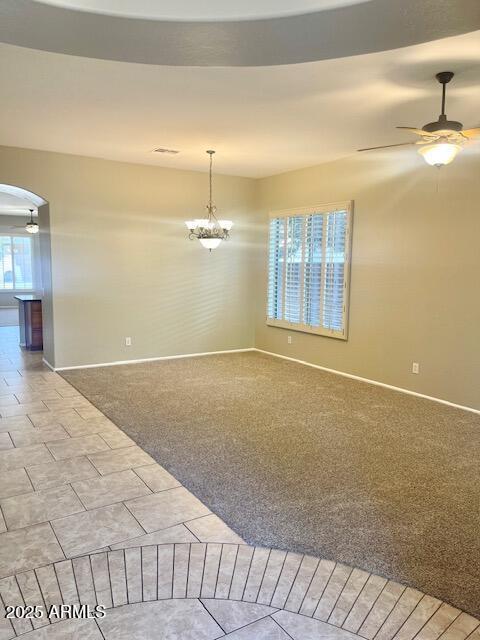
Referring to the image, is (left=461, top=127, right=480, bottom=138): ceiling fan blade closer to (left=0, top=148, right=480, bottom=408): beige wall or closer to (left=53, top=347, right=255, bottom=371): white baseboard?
(left=0, top=148, right=480, bottom=408): beige wall

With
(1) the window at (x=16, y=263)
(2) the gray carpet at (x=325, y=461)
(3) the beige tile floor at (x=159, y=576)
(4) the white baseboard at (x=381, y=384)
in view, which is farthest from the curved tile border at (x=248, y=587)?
(1) the window at (x=16, y=263)

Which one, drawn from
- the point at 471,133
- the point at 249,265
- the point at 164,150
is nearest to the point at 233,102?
the point at 471,133

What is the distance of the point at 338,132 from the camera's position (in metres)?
4.82

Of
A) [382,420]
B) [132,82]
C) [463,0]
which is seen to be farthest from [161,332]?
[463,0]

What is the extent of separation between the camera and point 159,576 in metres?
2.25

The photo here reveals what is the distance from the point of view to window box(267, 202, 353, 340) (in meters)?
6.19

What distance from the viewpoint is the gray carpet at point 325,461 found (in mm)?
2531

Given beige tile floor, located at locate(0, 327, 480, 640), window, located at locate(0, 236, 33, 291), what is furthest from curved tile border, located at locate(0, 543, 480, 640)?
window, located at locate(0, 236, 33, 291)

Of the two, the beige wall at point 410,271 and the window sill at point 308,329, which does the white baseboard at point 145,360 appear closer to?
the window sill at point 308,329

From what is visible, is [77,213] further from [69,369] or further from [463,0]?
[463,0]

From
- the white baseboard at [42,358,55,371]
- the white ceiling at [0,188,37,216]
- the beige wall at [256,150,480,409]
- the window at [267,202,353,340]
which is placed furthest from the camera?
the white ceiling at [0,188,37,216]

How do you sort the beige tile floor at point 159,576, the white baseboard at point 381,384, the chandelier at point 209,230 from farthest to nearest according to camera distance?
the chandelier at point 209,230
the white baseboard at point 381,384
the beige tile floor at point 159,576

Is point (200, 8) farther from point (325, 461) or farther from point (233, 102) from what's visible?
point (325, 461)

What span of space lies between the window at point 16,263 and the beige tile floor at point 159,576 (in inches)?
481
